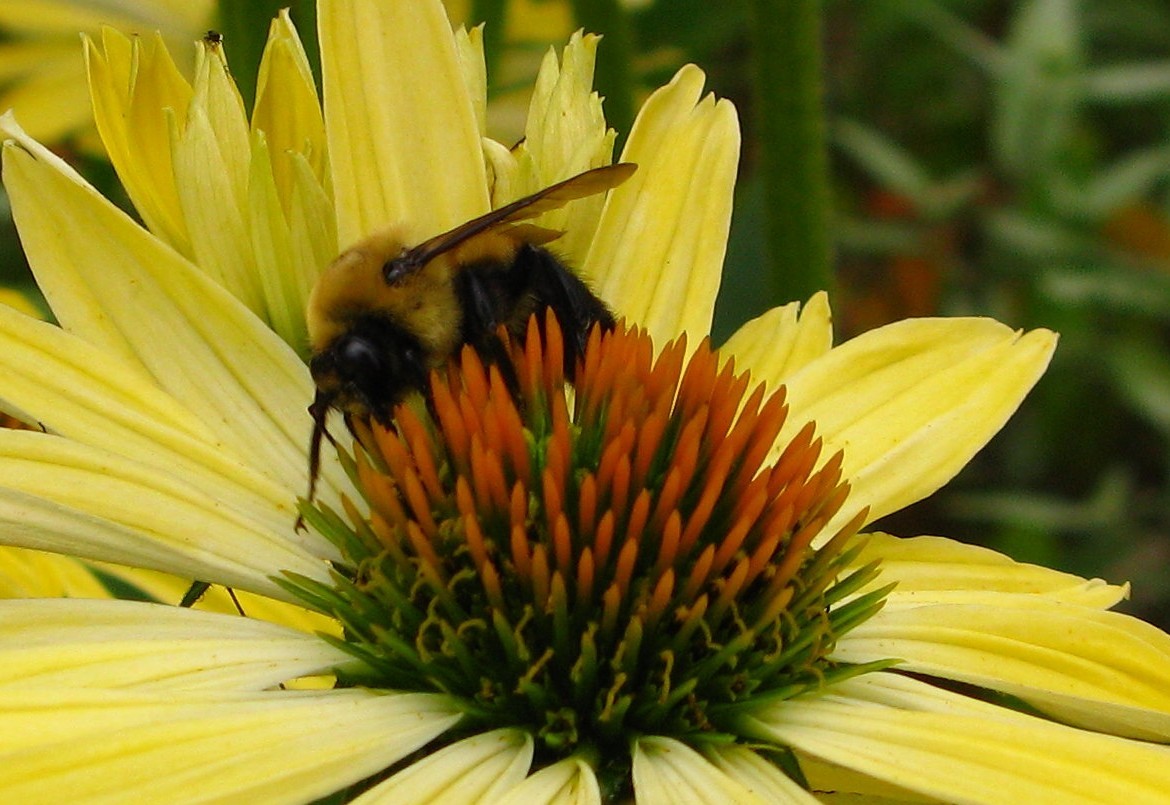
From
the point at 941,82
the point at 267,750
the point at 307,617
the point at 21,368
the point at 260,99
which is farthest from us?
the point at 941,82

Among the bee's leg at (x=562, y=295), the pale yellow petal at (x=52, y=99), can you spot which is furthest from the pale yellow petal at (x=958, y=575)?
the pale yellow petal at (x=52, y=99)

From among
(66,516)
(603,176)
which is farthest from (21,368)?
(603,176)

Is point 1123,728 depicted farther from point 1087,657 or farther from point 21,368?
point 21,368

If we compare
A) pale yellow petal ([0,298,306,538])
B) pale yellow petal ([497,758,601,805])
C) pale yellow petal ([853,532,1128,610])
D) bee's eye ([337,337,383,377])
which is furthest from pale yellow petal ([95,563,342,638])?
pale yellow petal ([853,532,1128,610])

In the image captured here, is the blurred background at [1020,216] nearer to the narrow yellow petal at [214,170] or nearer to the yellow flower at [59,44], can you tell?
the yellow flower at [59,44]

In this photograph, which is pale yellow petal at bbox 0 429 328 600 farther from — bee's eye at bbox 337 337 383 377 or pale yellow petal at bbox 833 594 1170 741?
pale yellow petal at bbox 833 594 1170 741
